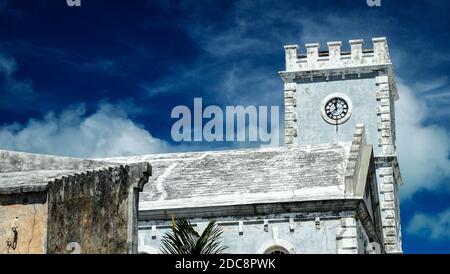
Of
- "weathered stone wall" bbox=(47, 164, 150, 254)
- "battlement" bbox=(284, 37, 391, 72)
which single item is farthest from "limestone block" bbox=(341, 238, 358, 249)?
"battlement" bbox=(284, 37, 391, 72)

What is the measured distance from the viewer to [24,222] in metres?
15.5

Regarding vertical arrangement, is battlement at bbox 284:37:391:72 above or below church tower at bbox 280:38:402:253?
above

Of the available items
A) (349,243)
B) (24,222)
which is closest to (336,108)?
(349,243)

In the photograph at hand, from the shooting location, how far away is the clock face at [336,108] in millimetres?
48375

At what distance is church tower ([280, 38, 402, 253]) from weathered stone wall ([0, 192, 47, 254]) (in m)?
32.7

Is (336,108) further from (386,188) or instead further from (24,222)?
(24,222)

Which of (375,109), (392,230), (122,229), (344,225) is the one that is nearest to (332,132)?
(375,109)

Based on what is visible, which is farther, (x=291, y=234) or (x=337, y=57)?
(x=337, y=57)

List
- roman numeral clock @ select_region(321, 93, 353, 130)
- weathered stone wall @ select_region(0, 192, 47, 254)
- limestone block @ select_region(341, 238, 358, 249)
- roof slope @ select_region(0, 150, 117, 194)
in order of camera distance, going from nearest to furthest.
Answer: weathered stone wall @ select_region(0, 192, 47, 254)
roof slope @ select_region(0, 150, 117, 194)
limestone block @ select_region(341, 238, 358, 249)
roman numeral clock @ select_region(321, 93, 353, 130)

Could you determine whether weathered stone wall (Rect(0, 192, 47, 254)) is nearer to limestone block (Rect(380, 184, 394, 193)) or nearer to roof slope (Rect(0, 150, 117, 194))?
roof slope (Rect(0, 150, 117, 194))

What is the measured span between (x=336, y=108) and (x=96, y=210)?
32472mm

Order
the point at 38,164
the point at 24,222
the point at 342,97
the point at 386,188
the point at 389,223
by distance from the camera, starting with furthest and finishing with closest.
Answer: the point at 342,97 → the point at 386,188 → the point at 389,223 → the point at 38,164 → the point at 24,222

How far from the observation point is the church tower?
47594mm
